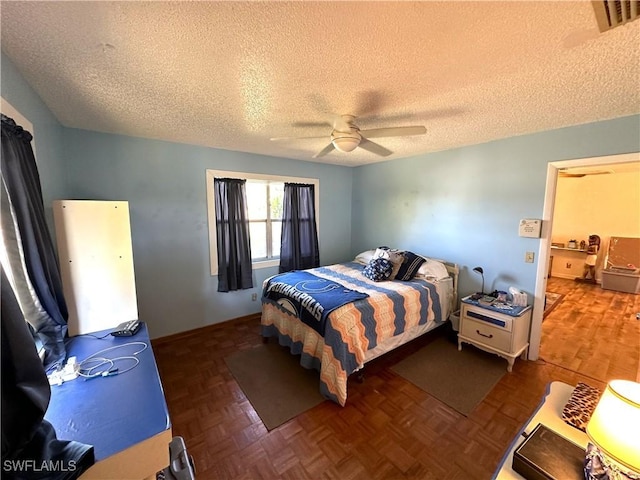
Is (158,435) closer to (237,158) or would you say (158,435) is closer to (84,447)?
(84,447)

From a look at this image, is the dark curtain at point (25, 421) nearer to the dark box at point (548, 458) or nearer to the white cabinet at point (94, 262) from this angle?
the white cabinet at point (94, 262)

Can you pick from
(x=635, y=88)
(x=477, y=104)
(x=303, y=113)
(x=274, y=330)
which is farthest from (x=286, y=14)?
(x=274, y=330)

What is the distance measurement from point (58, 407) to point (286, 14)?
6.71 feet

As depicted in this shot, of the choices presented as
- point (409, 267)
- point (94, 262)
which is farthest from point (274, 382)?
point (409, 267)

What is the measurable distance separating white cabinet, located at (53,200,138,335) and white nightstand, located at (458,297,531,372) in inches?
130

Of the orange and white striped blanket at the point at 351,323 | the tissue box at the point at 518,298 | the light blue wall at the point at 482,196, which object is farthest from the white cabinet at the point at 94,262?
the tissue box at the point at 518,298

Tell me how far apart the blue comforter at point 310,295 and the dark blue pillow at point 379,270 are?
20.2 inches

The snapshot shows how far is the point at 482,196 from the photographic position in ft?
9.82

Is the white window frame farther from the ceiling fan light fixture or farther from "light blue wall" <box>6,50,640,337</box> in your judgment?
Result: the ceiling fan light fixture

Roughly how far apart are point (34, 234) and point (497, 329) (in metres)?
3.70

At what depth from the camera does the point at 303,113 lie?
6.73ft

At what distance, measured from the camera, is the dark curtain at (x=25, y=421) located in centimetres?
83

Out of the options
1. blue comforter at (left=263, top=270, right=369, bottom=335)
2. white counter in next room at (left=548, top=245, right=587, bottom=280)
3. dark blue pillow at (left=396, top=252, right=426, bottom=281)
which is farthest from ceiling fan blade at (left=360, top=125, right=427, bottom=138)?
white counter in next room at (left=548, top=245, right=587, bottom=280)

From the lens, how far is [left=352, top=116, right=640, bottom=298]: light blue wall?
2359 millimetres
